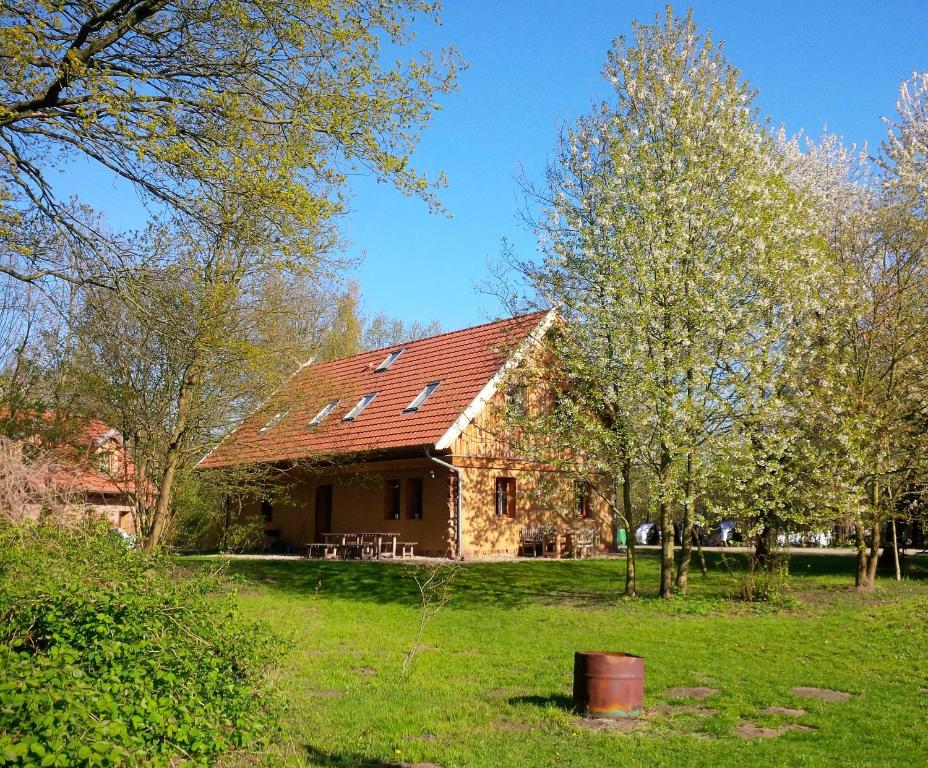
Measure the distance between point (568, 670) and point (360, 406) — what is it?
55.1ft

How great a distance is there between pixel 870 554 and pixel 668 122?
33.8ft

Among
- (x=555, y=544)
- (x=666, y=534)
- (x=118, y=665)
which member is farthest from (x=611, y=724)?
(x=555, y=544)

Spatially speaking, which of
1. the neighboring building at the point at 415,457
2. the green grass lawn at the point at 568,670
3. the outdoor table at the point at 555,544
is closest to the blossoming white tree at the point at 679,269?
the green grass lawn at the point at 568,670

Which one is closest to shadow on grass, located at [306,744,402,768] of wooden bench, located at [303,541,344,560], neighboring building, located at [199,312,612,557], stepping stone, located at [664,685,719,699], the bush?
the bush

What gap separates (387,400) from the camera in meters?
25.1

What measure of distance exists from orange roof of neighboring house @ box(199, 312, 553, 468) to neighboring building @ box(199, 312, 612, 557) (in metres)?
0.05

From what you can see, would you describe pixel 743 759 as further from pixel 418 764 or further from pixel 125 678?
pixel 125 678

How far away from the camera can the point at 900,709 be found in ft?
26.7

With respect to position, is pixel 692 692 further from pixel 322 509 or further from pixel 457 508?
pixel 322 509

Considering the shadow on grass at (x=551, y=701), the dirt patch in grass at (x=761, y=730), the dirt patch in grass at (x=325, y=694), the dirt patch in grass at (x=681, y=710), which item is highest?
the dirt patch in grass at (x=325, y=694)

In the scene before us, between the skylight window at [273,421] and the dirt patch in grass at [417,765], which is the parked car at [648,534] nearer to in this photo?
the skylight window at [273,421]

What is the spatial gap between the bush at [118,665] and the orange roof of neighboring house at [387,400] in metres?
10.6

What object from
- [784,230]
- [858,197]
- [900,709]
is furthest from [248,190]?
[858,197]

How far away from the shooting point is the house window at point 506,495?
24.0 metres
